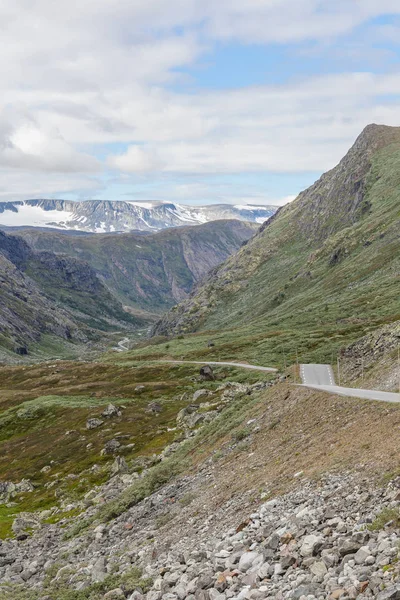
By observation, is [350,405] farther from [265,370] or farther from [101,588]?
[265,370]

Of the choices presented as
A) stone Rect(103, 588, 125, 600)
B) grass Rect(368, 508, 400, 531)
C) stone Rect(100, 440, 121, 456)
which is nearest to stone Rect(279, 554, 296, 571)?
grass Rect(368, 508, 400, 531)

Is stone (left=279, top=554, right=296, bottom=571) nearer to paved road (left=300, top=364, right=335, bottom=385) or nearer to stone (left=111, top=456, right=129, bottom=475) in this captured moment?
stone (left=111, top=456, right=129, bottom=475)

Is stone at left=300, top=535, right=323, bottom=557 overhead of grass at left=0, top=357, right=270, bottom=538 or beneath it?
overhead

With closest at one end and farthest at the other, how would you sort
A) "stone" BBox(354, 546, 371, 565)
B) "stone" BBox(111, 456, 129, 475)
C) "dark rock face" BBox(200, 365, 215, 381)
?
"stone" BBox(354, 546, 371, 565) < "stone" BBox(111, 456, 129, 475) < "dark rock face" BBox(200, 365, 215, 381)

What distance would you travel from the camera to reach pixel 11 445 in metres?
91.5

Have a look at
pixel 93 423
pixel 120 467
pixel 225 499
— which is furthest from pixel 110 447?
pixel 225 499

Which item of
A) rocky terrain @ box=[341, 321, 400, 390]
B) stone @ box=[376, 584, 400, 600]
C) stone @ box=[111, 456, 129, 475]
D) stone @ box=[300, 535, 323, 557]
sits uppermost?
stone @ box=[376, 584, 400, 600]

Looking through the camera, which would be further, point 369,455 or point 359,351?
point 359,351

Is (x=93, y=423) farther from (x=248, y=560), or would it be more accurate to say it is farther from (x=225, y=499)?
(x=248, y=560)

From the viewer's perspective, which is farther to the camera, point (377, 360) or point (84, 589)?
point (377, 360)

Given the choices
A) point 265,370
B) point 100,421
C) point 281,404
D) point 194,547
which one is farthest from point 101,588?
point 265,370

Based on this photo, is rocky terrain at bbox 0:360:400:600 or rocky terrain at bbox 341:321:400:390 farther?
rocky terrain at bbox 341:321:400:390

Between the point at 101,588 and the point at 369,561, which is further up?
the point at 369,561

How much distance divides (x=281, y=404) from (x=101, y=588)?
71.5 ft
